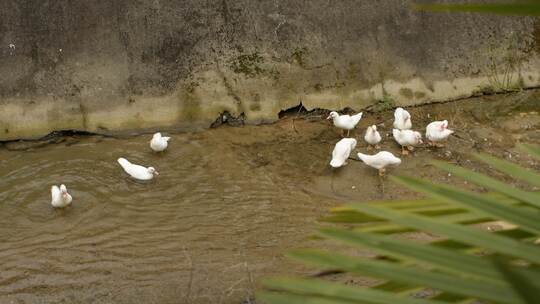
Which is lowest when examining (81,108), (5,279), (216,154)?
(5,279)

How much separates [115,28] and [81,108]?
0.71m

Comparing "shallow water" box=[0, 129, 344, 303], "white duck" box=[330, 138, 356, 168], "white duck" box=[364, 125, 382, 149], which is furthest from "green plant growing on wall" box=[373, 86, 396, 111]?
"shallow water" box=[0, 129, 344, 303]

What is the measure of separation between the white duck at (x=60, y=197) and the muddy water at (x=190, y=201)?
2.7 inches

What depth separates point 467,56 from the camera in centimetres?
594

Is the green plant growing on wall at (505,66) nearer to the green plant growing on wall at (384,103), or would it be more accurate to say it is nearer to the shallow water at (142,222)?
the green plant growing on wall at (384,103)

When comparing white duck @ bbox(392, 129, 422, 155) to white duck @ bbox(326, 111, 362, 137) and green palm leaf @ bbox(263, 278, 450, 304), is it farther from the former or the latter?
green palm leaf @ bbox(263, 278, 450, 304)

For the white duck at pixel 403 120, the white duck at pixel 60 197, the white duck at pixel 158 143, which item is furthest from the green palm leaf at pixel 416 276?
the white duck at pixel 403 120

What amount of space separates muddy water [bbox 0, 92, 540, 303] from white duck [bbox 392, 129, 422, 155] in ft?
0.43

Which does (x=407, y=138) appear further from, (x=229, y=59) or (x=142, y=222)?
(x=142, y=222)

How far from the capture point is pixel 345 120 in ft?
17.2

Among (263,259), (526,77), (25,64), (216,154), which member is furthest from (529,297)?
(526,77)

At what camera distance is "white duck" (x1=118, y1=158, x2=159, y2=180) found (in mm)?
4746

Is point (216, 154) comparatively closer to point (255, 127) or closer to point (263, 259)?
point (255, 127)

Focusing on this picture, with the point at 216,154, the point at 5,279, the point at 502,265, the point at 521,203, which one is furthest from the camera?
the point at 216,154
